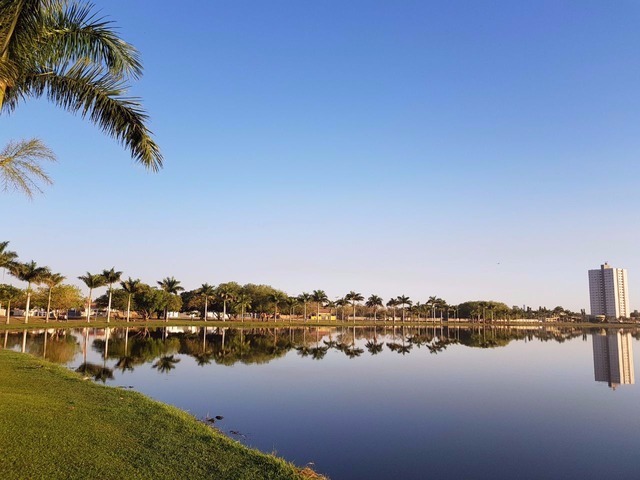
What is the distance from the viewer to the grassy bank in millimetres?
8609

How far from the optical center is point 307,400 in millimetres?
23281

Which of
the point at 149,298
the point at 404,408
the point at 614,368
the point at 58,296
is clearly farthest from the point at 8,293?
the point at 614,368

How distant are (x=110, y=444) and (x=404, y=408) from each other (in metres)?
15.2

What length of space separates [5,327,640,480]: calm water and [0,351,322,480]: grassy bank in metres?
3.11

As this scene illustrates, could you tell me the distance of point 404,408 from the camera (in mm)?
22016

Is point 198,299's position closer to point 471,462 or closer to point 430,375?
point 430,375

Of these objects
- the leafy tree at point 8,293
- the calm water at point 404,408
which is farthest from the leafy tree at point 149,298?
the calm water at point 404,408

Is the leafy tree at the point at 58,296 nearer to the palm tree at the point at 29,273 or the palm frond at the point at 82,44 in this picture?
the palm tree at the point at 29,273

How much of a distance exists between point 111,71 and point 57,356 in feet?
99.6

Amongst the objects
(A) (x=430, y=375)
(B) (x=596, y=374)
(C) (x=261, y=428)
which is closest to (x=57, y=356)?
(C) (x=261, y=428)

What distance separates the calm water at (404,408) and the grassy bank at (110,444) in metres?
3.11

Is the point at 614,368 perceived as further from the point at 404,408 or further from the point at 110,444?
the point at 110,444

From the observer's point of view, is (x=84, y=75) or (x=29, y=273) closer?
(x=84, y=75)

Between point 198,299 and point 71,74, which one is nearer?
point 71,74
